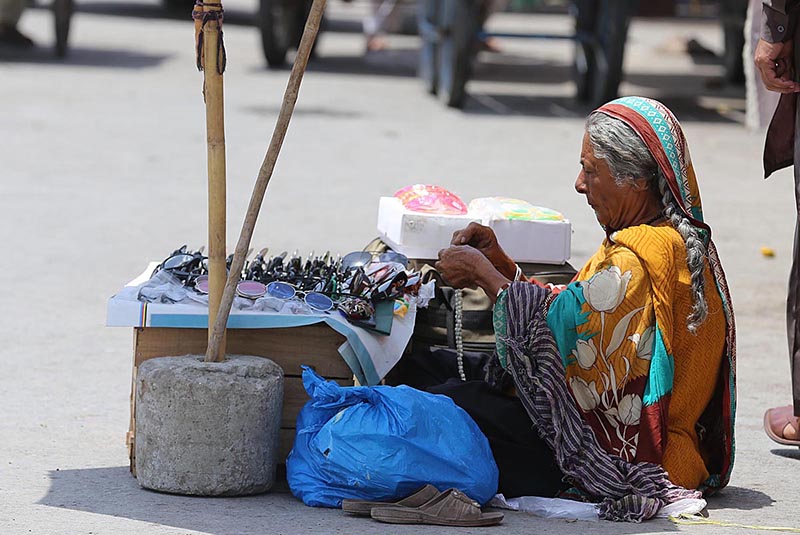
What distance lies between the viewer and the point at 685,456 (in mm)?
3299

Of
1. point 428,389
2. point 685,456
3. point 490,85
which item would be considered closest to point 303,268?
point 428,389

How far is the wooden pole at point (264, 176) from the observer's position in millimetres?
3127

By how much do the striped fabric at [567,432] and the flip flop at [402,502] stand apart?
0.32 meters

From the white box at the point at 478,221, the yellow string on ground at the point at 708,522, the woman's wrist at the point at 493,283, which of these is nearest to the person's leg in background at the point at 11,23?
the white box at the point at 478,221

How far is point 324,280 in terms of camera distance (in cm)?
360

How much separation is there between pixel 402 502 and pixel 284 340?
21.8 inches

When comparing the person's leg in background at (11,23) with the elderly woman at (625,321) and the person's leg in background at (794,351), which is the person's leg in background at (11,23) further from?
the elderly woman at (625,321)

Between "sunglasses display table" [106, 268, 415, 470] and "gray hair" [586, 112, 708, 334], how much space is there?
679 millimetres

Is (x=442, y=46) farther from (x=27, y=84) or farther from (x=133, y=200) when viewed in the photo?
(x=133, y=200)

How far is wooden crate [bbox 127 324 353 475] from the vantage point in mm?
3367

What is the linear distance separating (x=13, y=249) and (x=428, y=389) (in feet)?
10.5

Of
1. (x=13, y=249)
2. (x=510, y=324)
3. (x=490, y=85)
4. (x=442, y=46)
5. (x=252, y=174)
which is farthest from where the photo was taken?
(x=490, y=85)

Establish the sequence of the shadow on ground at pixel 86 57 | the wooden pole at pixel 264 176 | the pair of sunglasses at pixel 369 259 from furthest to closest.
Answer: the shadow on ground at pixel 86 57, the pair of sunglasses at pixel 369 259, the wooden pole at pixel 264 176

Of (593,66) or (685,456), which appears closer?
(685,456)
